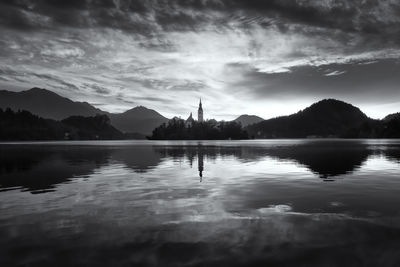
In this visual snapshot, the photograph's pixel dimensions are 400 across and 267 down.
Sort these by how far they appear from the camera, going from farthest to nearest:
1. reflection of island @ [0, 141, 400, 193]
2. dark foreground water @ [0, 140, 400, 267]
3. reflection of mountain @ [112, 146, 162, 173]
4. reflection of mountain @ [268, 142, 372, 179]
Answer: reflection of mountain @ [112, 146, 162, 173]
reflection of mountain @ [268, 142, 372, 179]
reflection of island @ [0, 141, 400, 193]
dark foreground water @ [0, 140, 400, 267]

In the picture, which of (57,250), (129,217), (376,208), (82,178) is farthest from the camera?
(82,178)

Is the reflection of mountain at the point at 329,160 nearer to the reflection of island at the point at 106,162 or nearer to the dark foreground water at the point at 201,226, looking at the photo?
the reflection of island at the point at 106,162

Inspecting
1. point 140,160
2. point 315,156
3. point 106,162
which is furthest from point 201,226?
point 315,156

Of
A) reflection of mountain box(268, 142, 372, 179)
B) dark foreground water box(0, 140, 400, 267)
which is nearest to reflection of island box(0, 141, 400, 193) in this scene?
reflection of mountain box(268, 142, 372, 179)

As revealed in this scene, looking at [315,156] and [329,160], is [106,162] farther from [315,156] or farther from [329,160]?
[315,156]

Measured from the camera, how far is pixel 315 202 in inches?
666

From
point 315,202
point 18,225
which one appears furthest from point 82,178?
point 315,202

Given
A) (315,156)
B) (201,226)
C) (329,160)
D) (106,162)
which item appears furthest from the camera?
(315,156)

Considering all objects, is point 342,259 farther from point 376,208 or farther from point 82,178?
point 82,178

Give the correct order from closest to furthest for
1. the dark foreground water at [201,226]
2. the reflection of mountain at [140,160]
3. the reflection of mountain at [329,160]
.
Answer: the dark foreground water at [201,226]
the reflection of mountain at [329,160]
the reflection of mountain at [140,160]

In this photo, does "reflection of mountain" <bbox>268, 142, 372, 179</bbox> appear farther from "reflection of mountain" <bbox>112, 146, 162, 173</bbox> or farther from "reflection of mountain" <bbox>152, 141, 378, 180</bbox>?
"reflection of mountain" <bbox>112, 146, 162, 173</bbox>

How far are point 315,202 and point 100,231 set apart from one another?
39.9ft

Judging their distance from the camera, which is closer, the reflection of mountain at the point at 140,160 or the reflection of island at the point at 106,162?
the reflection of island at the point at 106,162

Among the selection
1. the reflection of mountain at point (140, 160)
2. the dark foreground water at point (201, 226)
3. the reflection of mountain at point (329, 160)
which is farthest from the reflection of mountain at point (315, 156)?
the dark foreground water at point (201, 226)
